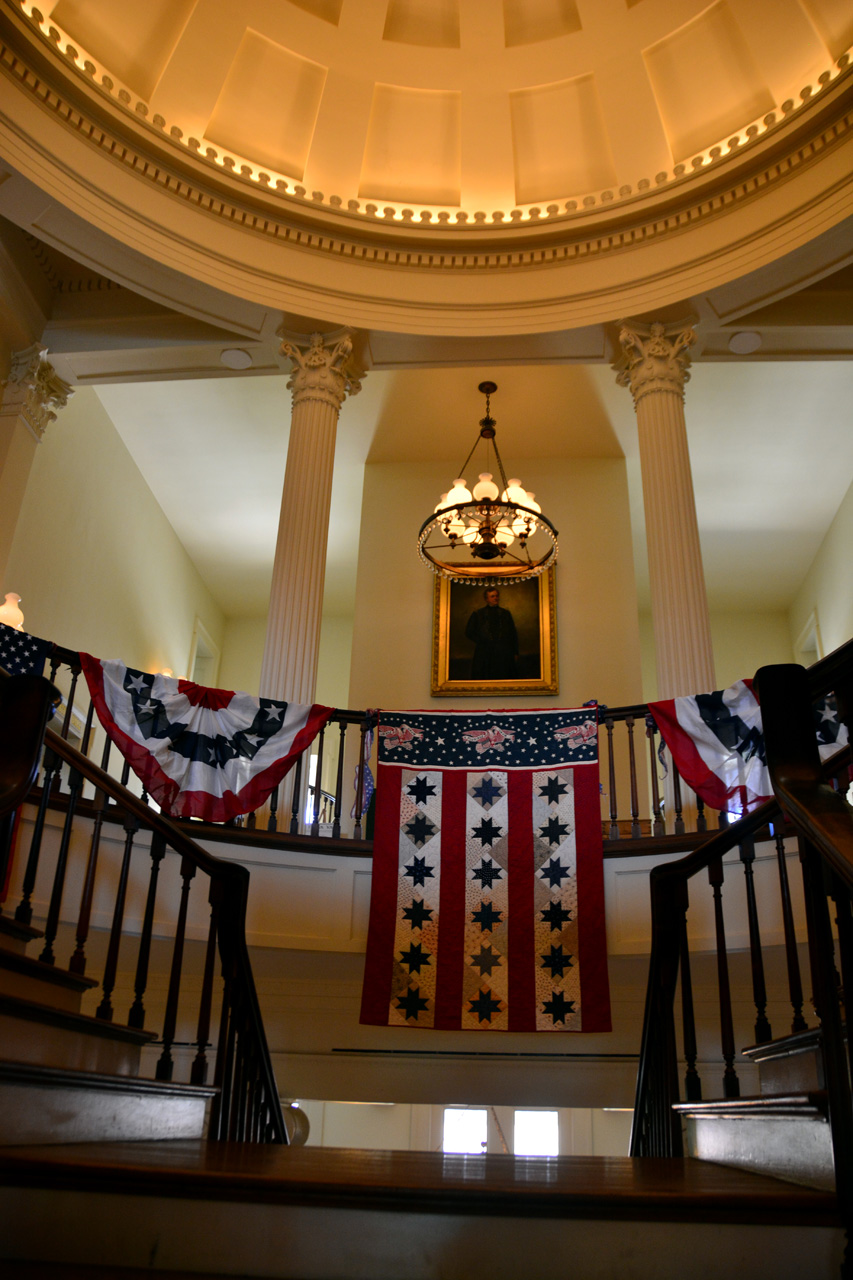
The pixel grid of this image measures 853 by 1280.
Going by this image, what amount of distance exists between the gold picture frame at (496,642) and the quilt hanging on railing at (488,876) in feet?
14.0

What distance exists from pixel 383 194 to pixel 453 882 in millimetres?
6369

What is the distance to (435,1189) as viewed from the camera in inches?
72.6

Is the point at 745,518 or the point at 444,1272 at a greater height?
the point at 745,518

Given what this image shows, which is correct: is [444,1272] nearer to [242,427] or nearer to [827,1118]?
[827,1118]

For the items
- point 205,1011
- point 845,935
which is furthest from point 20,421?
point 845,935

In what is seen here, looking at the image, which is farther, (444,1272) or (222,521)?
(222,521)

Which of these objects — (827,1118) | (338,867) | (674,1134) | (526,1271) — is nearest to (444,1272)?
(526,1271)

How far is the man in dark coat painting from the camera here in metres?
10.6

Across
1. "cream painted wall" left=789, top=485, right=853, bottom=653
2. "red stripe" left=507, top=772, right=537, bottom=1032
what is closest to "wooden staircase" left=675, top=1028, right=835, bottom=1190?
"red stripe" left=507, top=772, right=537, bottom=1032

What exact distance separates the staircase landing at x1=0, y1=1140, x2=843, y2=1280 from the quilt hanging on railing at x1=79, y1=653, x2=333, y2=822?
12.8ft

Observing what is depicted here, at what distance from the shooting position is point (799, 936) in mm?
4992

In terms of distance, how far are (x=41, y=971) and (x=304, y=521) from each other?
5086 mm

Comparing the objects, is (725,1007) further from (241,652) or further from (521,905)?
(241,652)

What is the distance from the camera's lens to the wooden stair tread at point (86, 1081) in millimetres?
2332
